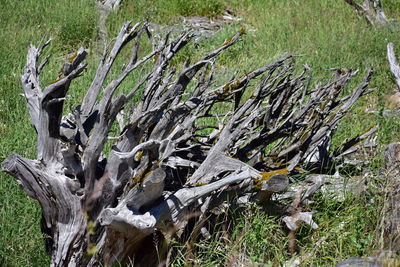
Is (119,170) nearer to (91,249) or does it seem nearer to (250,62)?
(91,249)

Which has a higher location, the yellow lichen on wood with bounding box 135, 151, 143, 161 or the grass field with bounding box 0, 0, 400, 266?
the yellow lichen on wood with bounding box 135, 151, 143, 161

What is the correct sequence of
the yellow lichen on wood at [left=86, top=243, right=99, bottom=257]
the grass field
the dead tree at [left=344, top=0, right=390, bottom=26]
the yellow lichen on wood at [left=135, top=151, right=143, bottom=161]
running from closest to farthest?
the yellow lichen on wood at [left=86, top=243, right=99, bottom=257] < the yellow lichen on wood at [left=135, top=151, right=143, bottom=161] < the grass field < the dead tree at [left=344, top=0, right=390, bottom=26]

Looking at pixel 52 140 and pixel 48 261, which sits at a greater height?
pixel 52 140

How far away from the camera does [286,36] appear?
394 inches

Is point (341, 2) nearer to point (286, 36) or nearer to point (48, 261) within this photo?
point (286, 36)

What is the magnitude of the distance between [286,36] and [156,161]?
21.9 ft

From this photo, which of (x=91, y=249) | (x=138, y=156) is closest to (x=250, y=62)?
(x=138, y=156)

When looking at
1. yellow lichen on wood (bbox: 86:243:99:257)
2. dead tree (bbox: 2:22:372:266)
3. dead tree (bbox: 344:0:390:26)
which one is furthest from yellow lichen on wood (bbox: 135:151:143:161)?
dead tree (bbox: 344:0:390:26)

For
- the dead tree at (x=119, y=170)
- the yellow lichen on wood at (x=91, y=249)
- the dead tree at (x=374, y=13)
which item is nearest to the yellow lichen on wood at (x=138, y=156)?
the dead tree at (x=119, y=170)

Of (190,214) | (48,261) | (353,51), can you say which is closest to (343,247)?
(190,214)

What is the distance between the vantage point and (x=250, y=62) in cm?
862

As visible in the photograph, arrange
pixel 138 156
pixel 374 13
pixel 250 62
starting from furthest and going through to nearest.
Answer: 1. pixel 374 13
2. pixel 250 62
3. pixel 138 156

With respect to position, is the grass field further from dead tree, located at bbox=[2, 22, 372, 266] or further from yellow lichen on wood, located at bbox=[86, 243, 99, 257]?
yellow lichen on wood, located at bbox=[86, 243, 99, 257]

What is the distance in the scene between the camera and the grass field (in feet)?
13.6
